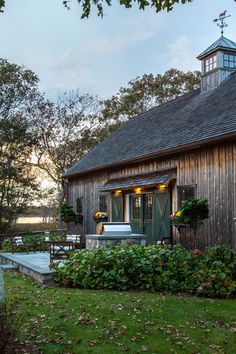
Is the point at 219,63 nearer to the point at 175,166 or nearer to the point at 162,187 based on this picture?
the point at 175,166

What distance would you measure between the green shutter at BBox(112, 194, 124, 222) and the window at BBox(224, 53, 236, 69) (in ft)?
21.1

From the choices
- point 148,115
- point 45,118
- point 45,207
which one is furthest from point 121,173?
point 45,207

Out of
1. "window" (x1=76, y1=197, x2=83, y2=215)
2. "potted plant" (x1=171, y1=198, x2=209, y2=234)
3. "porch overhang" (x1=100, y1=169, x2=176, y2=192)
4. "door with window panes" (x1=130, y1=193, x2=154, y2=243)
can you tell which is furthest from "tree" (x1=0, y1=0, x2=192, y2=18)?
"window" (x1=76, y1=197, x2=83, y2=215)

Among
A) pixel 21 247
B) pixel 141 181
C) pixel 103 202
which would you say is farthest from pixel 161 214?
pixel 21 247

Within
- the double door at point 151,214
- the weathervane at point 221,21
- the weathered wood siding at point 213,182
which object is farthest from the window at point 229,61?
the double door at point 151,214

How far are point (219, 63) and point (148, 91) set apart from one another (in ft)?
58.2

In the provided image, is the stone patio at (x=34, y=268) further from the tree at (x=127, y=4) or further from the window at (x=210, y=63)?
the window at (x=210, y=63)

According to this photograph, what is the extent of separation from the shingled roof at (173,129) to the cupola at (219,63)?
360 millimetres

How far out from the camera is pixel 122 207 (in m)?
15.9

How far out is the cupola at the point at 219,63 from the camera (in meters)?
15.9

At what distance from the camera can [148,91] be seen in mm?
33469

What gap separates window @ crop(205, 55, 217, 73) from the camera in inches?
639

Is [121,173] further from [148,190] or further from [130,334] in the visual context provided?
[130,334]

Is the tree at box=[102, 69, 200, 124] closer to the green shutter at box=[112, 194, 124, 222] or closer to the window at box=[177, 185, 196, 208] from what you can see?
the green shutter at box=[112, 194, 124, 222]
